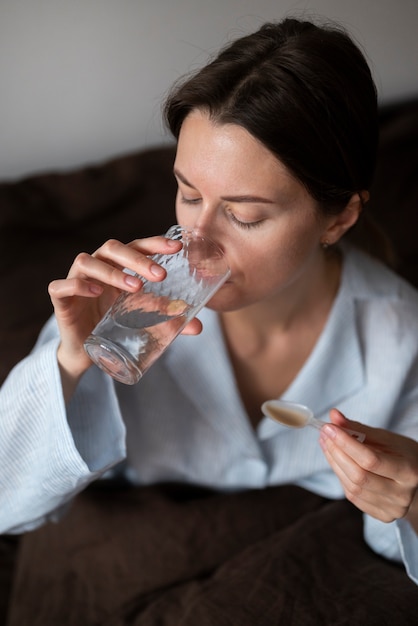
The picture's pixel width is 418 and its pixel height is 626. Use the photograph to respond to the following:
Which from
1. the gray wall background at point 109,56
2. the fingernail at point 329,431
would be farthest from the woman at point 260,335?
the gray wall background at point 109,56

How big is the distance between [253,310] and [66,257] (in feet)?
1.72

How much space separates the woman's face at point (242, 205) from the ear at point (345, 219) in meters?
0.07

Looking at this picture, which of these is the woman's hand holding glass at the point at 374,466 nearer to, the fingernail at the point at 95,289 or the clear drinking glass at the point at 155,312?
the clear drinking glass at the point at 155,312

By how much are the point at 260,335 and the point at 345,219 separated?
329 mm

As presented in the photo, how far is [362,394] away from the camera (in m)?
1.47

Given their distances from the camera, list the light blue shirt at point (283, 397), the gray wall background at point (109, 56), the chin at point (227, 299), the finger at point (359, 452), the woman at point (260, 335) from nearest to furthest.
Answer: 1. the finger at point (359, 452)
2. the woman at point (260, 335)
3. the chin at point (227, 299)
4. the light blue shirt at point (283, 397)
5. the gray wall background at point (109, 56)

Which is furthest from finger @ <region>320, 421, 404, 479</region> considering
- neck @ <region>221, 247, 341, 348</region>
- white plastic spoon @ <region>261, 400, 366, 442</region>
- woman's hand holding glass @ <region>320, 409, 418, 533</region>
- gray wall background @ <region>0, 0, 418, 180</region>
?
gray wall background @ <region>0, 0, 418, 180</region>

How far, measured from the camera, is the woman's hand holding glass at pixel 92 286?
0.96m

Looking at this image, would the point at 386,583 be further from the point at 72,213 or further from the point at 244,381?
the point at 72,213

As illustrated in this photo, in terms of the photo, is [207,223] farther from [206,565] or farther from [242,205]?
[206,565]

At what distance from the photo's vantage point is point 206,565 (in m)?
1.40

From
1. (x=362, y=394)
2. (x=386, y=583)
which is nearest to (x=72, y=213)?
(x=362, y=394)

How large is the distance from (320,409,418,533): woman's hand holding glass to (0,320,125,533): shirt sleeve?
1.40 ft

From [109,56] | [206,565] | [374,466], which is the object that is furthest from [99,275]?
[109,56]
